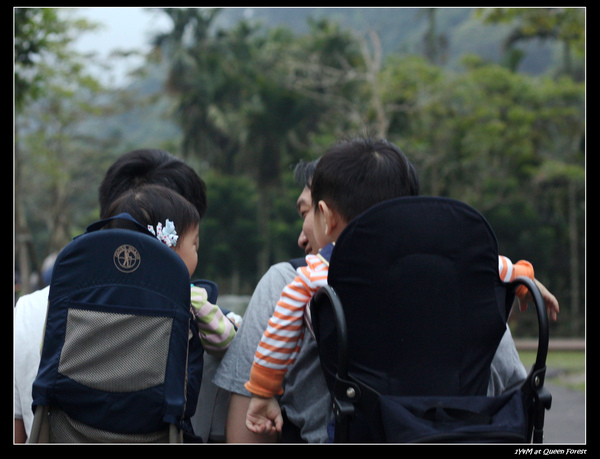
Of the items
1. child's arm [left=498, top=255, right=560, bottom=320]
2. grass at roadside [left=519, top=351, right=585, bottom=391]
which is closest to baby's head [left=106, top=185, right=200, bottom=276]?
child's arm [left=498, top=255, right=560, bottom=320]

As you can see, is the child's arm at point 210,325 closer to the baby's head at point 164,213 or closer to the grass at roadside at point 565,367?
the baby's head at point 164,213

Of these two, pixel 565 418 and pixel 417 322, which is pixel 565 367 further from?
pixel 417 322

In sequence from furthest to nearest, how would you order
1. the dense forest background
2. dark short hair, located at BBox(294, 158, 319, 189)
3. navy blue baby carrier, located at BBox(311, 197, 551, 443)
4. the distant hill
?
the distant hill → the dense forest background → dark short hair, located at BBox(294, 158, 319, 189) → navy blue baby carrier, located at BBox(311, 197, 551, 443)

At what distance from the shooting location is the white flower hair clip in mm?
2025

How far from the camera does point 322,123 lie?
23.5m

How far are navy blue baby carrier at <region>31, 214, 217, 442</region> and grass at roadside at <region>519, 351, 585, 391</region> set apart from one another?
27.6 feet

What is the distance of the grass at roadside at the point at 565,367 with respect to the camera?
33.0 feet

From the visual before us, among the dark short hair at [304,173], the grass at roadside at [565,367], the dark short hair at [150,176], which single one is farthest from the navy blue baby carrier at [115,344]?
the grass at roadside at [565,367]

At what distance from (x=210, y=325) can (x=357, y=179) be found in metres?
0.64

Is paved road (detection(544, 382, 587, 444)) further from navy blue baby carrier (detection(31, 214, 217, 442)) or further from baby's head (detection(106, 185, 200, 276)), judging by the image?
navy blue baby carrier (detection(31, 214, 217, 442))

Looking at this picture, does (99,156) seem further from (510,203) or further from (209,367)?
(209,367)

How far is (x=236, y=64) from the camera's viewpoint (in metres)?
23.9

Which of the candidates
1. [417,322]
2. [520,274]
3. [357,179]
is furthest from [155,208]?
[520,274]

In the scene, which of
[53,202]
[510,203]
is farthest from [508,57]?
[53,202]
